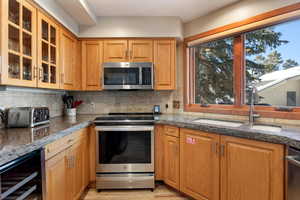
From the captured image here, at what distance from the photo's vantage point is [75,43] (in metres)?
2.72

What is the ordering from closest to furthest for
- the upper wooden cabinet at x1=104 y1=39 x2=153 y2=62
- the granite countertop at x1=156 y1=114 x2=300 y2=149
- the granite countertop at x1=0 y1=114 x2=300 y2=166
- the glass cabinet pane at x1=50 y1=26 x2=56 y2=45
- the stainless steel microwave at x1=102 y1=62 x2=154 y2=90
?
the granite countertop at x1=0 y1=114 x2=300 y2=166
the granite countertop at x1=156 y1=114 x2=300 y2=149
the glass cabinet pane at x1=50 y1=26 x2=56 y2=45
the stainless steel microwave at x1=102 y1=62 x2=154 y2=90
the upper wooden cabinet at x1=104 y1=39 x2=153 y2=62

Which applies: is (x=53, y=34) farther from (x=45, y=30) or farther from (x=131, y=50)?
(x=131, y=50)

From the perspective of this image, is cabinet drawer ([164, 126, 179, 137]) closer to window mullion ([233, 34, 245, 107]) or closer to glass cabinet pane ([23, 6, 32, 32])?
window mullion ([233, 34, 245, 107])

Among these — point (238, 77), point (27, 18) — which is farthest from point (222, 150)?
point (27, 18)

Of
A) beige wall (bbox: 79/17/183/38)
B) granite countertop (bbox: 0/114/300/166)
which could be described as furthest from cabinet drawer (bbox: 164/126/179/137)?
beige wall (bbox: 79/17/183/38)

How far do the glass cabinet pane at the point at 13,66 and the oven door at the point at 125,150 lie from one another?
1103 millimetres

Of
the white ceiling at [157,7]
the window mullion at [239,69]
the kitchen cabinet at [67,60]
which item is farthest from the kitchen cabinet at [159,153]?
the white ceiling at [157,7]

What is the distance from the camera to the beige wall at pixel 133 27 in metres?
2.75

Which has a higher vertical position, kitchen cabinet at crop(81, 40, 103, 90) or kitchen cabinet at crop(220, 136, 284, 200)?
kitchen cabinet at crop(81, 40, 103, 90)

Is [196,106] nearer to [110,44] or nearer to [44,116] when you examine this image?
[110,44]

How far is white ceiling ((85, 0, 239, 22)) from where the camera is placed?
7.65 ft

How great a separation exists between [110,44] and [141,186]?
6.66ft

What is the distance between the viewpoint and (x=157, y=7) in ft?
8.13

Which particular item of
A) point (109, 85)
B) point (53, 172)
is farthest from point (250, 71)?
point (53, 172)
